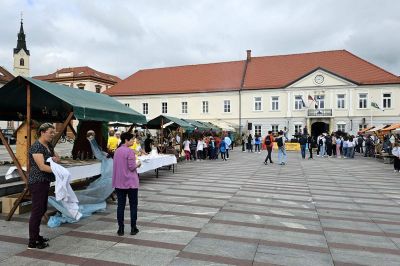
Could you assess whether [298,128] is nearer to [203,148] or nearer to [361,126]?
[361,126]

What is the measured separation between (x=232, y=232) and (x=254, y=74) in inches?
1819

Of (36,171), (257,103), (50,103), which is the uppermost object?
(257,103)

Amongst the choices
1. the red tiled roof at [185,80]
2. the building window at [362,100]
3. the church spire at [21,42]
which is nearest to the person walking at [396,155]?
the building window at [362,100]

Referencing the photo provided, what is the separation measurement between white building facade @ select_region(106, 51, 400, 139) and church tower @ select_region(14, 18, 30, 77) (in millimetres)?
43115

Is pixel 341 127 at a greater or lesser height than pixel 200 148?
greater

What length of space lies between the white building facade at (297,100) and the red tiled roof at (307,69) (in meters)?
0.11

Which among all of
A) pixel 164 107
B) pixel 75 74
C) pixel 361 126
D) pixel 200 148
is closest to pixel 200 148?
pixel 200 148

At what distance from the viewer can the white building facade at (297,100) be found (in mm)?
43312

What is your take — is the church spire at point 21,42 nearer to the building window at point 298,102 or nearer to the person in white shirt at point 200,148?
the building window at point 298,102

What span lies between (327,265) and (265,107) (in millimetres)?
43897

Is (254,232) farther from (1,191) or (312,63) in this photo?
(312,63)

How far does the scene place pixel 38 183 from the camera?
5297 mm

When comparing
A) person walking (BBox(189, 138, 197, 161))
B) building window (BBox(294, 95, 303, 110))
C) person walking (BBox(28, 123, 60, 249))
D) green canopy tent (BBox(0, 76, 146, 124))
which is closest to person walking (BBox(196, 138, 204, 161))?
person walking (BBox(189, 138, 197, 161))

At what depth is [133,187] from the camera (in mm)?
5957
